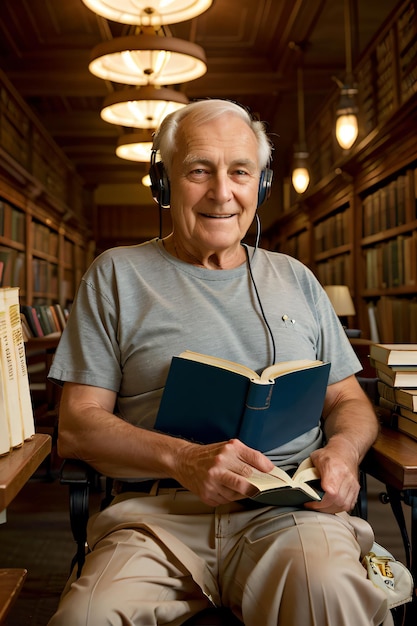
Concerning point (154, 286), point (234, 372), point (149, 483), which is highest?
point (154, 286)

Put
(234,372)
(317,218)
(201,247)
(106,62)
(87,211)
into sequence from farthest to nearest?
(87,211) < (317,218) < (106,62) < (201,247) < (234,372)

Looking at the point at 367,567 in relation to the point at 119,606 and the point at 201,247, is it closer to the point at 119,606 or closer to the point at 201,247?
the point at 119,606

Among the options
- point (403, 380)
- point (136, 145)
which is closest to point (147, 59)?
point (136, 145)

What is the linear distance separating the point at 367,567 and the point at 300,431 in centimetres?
31

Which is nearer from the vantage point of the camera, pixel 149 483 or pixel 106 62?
pixel 149 483

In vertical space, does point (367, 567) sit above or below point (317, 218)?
below

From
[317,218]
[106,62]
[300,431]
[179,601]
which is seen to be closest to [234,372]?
[300,431]

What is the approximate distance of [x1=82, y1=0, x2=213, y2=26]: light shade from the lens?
386 centimetres

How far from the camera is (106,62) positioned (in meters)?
4.39

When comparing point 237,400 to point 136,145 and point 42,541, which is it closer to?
point 42,541

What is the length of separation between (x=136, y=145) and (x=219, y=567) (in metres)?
4.89

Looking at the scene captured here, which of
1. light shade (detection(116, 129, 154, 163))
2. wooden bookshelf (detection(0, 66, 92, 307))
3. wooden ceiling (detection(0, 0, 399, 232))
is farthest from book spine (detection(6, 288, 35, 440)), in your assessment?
wooden ceiling (detection(0, 0, 399, 232))

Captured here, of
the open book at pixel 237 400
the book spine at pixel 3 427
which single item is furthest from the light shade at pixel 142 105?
the book spine at pixel 3 427

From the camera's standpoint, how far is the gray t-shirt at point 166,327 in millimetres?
1539
